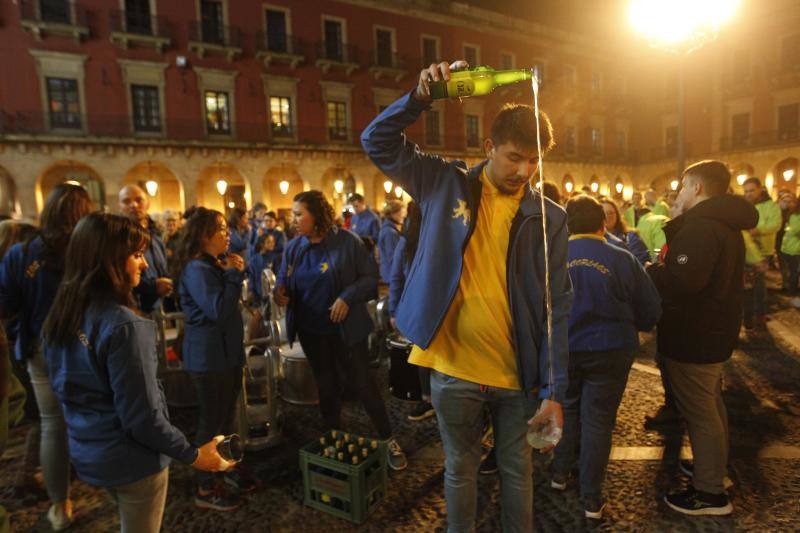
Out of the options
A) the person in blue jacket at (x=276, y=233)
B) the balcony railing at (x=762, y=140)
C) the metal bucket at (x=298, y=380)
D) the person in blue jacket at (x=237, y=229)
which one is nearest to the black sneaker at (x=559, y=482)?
the metal bucket at (x=298, y=380)

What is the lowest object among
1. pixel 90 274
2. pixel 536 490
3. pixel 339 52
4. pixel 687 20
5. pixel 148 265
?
pixel 536 490

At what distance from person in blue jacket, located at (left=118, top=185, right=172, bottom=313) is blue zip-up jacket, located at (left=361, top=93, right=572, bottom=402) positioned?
2.29 m

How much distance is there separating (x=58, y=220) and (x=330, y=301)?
1717mm

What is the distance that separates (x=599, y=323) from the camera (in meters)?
2.69

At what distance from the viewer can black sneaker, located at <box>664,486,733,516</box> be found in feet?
9.21

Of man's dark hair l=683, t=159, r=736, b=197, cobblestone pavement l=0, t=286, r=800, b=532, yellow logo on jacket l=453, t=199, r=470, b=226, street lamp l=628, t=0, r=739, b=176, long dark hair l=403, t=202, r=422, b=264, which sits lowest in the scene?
cobblestone pavement l=0, t=286, r=800, b=532

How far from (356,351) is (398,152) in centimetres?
182

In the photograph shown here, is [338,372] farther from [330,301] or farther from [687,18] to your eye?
[687,18]

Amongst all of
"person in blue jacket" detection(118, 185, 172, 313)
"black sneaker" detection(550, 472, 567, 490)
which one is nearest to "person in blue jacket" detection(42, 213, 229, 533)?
"person in blue jacket" detection(118, 185, 172, 313)

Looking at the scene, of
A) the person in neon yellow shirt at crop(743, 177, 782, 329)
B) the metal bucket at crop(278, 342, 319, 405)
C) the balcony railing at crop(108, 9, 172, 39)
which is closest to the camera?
the metal bucket at crop(278, 342, 319, 405)

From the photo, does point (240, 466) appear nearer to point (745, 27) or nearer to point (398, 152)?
point (398, 152)

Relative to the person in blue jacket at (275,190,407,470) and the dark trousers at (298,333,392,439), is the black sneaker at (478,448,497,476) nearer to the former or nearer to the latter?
the person in blue jacket at (275,190,407,470)

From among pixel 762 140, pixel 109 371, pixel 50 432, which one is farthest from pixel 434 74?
pixel 762 140

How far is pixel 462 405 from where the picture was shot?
78.9 inches
